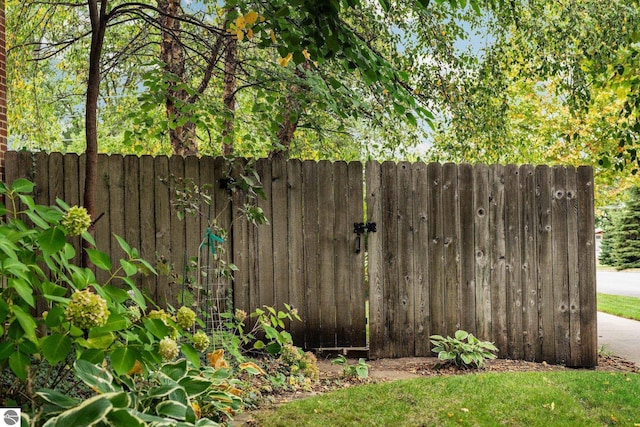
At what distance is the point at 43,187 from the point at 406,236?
3.13 metres

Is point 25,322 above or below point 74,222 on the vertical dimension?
below

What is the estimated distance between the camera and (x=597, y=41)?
5.57 meters

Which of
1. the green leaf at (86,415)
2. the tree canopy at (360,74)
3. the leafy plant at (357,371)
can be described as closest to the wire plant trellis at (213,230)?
the tree canopy at (360,74)

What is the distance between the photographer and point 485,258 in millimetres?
5184

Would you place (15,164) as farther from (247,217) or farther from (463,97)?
(463,97)

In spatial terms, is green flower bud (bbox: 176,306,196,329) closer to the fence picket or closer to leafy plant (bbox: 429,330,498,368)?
leafy plant (bbox: 429,330,498,368)

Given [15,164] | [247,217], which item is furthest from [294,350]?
[15,164]

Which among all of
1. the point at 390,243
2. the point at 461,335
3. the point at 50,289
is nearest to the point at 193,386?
the point at 50,289

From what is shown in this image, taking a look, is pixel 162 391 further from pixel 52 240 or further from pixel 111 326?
pixel 52 240

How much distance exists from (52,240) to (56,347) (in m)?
0.33

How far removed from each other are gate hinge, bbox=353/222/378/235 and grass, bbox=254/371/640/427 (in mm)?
1409

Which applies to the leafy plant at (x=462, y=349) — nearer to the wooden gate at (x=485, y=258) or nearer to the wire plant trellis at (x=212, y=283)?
the wooden gate at (x=485, y=258)

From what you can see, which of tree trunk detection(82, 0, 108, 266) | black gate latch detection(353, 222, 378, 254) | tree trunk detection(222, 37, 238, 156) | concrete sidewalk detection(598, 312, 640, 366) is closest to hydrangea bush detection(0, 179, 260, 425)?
tree trunk detection(82, 0, 108, 266)

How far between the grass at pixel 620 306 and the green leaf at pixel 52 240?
9056 mm
